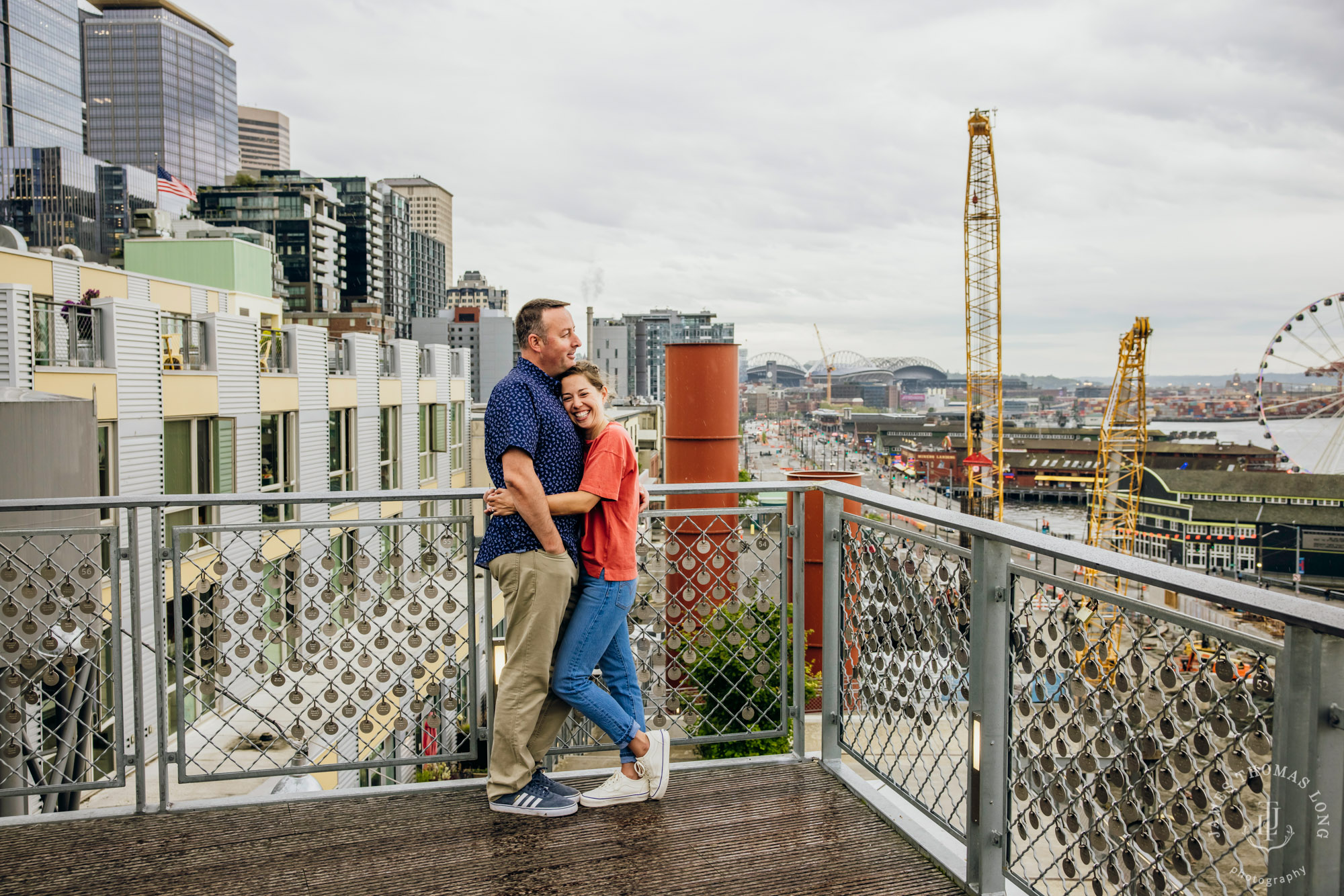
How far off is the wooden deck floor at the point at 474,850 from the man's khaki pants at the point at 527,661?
0.25m

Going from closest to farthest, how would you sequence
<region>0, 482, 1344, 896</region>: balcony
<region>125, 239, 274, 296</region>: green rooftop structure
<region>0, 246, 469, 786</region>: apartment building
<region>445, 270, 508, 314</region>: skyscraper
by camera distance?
<region>0, 482, 1344, 896</region>: balcony
<region>0, 246, 469, 786</region>: apartment building
<region>125, 239, 274, 296</region>: green rooftop structure
<region>445, 270, 508, 314</region>: skyscraper

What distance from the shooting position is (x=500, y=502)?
315 centimetres

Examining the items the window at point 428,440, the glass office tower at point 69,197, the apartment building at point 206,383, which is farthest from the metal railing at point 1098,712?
the glass office tower at point 69,197

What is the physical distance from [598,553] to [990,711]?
152 centimetres

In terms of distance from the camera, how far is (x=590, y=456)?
130 inches

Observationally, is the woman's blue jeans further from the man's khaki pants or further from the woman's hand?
the woman's hand

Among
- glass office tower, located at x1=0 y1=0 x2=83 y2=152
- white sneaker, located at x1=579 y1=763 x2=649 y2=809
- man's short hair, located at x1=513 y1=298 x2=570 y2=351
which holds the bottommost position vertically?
white sneaker, located at x1=579 y1=763 x2=649 y2=809

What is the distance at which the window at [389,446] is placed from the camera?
23891mm

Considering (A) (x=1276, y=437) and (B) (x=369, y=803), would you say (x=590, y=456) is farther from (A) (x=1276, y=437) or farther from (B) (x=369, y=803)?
(A) (x=1276, y=437)

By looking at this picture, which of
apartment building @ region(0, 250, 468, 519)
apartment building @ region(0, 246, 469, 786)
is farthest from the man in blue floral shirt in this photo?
apartment building @ region(0, 250, 468, 519)

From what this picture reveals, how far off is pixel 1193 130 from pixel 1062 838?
506 feet

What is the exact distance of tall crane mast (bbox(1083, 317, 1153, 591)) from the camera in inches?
1831

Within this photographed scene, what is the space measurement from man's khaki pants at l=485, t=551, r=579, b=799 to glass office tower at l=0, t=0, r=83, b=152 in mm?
109942

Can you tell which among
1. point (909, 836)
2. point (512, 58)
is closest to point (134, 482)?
point (909, 836)
